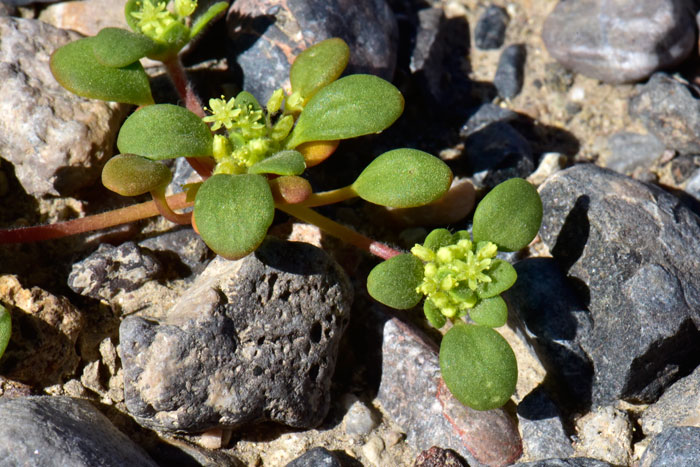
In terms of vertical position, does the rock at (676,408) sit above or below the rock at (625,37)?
below

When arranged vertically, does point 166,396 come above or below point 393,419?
above

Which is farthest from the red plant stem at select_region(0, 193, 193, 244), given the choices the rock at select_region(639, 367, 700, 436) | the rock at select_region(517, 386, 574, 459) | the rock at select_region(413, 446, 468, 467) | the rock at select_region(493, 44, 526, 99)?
the rock at select_region(639, 367, 700, 436)

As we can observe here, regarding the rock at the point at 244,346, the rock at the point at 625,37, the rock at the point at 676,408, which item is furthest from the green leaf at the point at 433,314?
the rock at the point at 625,37

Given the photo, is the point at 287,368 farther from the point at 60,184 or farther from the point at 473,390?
the point at 60,184

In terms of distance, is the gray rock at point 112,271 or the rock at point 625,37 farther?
the rock at point 625,37

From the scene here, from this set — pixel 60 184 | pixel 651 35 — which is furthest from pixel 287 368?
pixel 651 35

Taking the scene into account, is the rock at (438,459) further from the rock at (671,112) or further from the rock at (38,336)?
the rock at (671,112)

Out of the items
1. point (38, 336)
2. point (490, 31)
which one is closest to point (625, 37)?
point (490, 31)
